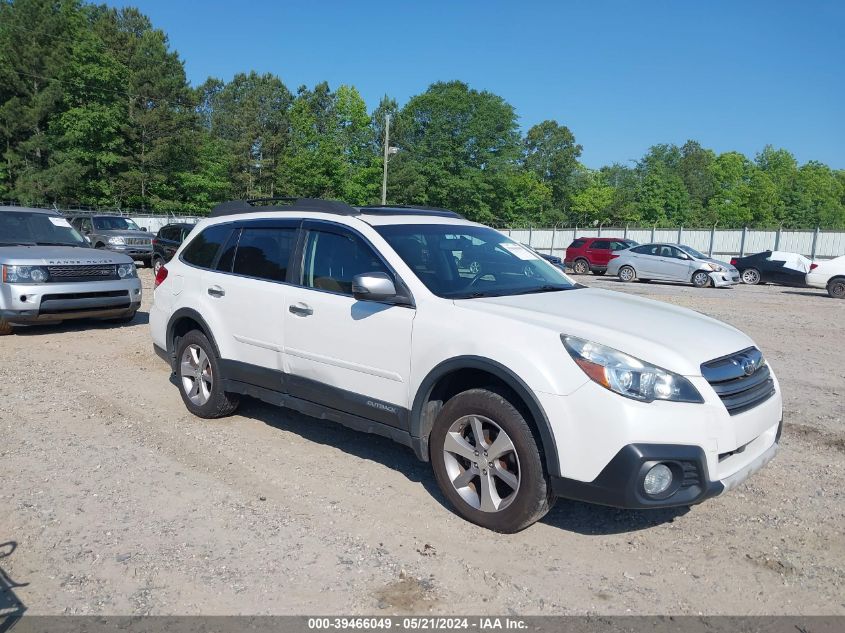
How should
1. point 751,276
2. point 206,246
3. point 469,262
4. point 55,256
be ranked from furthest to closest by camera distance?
1. point 751,276
2. point 55,256
3. point 206,246
4. point 469,262

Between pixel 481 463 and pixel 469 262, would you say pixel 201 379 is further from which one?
pixel 481 463

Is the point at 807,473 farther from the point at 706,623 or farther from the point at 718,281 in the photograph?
the point at 718,281

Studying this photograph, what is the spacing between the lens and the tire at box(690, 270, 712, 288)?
900 inches

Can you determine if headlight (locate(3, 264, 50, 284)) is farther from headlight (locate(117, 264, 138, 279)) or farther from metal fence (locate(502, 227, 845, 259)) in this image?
metal fence (locate(502, 227, 845, 259))

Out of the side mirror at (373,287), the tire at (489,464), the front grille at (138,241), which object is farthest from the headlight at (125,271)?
the front grille at (138,241)

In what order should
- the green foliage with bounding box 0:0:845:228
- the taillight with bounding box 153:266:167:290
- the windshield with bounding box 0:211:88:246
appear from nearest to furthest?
the taillight with bounding box 153:266:167:290, the windshield with bounding box 0:211:88:246, the green foliage with bounding box 0:0:845:228

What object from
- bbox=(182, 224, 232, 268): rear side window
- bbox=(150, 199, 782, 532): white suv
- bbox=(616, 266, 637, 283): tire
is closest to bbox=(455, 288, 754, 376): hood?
bbox=(150, 199, 782, 532): white suv

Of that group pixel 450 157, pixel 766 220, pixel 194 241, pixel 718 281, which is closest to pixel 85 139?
pixel 450 157

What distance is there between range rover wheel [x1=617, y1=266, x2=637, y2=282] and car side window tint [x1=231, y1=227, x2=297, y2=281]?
71.1ft

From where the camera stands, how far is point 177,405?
20.9 ft

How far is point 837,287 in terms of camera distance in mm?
20016

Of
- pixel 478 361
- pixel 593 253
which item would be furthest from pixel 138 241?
pixel 478 361

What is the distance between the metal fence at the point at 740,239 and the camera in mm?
34156

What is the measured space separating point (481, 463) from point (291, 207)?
271 centimetres
